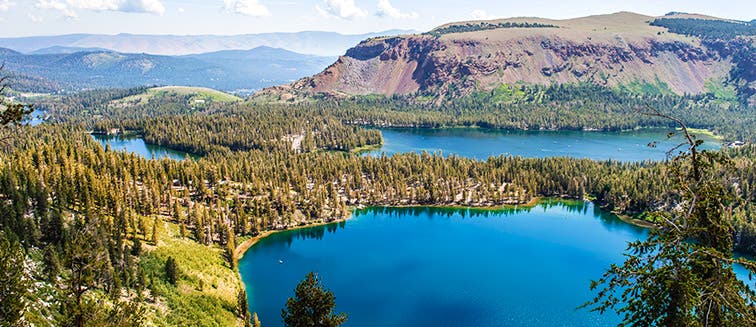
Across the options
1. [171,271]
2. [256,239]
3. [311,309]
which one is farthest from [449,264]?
[311,309]

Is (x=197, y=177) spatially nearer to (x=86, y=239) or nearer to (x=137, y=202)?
(x=137, y=202)

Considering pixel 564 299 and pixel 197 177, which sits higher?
pixel 197 177

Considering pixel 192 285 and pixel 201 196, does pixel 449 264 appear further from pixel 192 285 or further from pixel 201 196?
pixel 201 196

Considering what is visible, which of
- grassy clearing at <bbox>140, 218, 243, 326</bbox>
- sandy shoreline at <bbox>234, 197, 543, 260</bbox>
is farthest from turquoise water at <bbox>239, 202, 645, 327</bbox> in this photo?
grassy clearing at <bbox>140, 218, 243, 326</bbox>

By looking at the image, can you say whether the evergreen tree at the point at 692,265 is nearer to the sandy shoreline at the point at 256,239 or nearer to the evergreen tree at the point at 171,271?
the evergreen tree at the point at 171,271

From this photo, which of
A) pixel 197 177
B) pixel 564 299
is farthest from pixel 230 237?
pixel 564 299

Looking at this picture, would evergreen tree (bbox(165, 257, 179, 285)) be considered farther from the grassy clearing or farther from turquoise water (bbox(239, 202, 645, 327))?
turquoise water (bbox(239, 202, 645, 327))
